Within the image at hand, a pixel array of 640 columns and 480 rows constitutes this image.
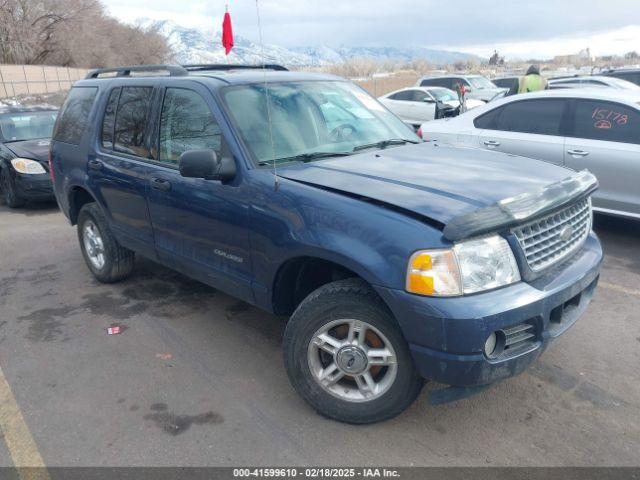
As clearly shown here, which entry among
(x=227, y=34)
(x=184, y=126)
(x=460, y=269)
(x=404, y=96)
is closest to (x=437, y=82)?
(x=404, y=96)

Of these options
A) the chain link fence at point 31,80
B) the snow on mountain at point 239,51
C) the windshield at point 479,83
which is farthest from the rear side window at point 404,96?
the chain link fence at point 31,80

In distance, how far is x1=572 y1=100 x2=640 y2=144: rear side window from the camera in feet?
18.6

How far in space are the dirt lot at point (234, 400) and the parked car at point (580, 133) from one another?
4.18ft

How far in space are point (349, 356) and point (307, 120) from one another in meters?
1.72

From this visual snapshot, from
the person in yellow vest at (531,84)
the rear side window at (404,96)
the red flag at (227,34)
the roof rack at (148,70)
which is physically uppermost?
the red flag at (227,34)

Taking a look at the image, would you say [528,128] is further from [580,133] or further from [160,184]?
[160,184]

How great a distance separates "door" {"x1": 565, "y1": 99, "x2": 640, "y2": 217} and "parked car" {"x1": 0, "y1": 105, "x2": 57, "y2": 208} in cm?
755

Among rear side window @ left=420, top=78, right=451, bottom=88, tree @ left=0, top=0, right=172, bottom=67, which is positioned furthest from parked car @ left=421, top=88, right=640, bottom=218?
tree @ left=0, top=0, right=172, bottom=67

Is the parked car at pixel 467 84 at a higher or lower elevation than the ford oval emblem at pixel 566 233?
higher

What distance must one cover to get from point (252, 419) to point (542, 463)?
1.55m

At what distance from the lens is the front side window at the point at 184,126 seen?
11.9 ft

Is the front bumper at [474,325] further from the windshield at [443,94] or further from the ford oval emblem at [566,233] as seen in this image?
the windshield at [443,94]

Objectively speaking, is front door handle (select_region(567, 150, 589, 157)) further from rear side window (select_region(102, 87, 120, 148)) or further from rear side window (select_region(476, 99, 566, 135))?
rear side window (select_region(102, 87, 120, 148))

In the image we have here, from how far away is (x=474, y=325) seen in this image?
7.98ft
